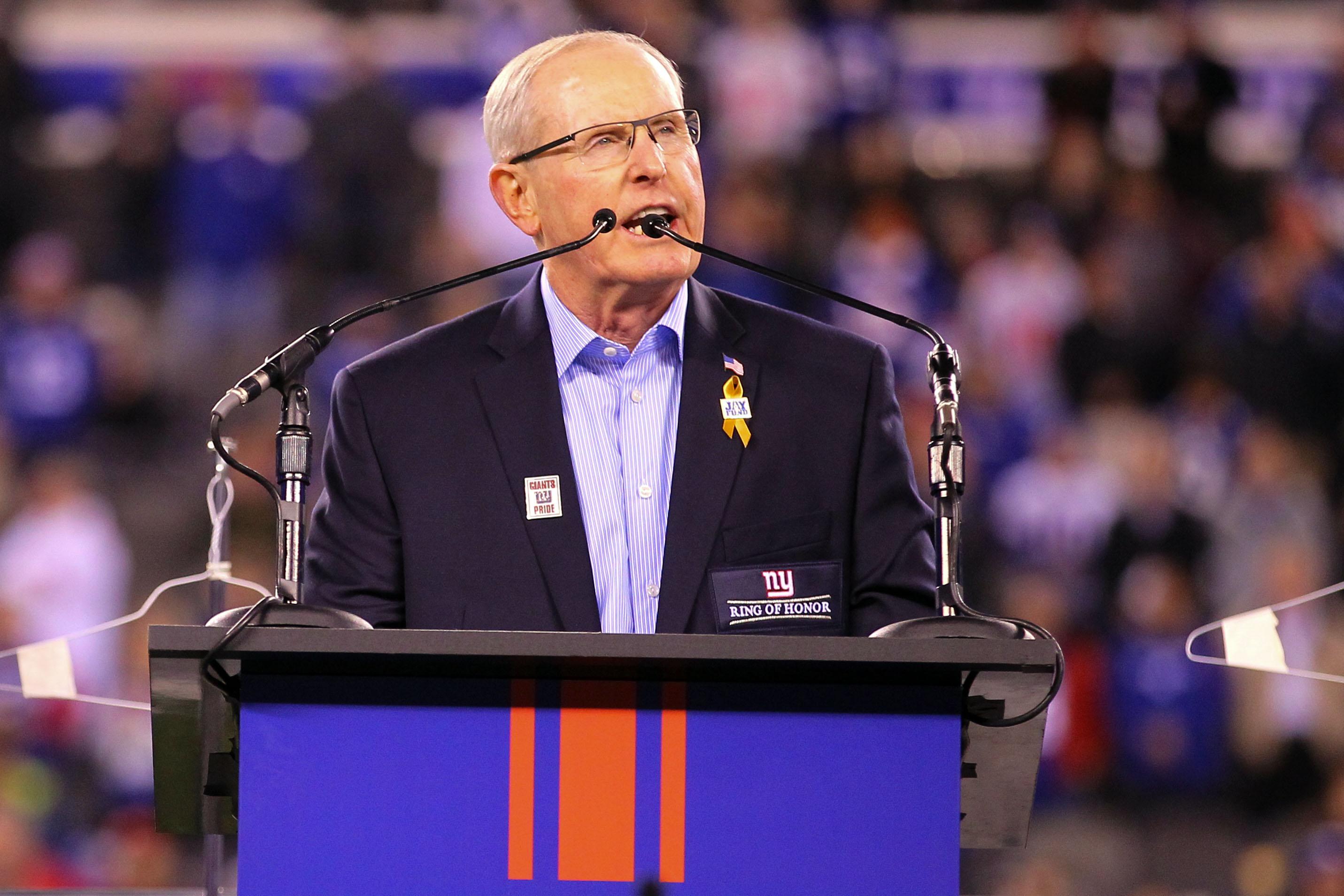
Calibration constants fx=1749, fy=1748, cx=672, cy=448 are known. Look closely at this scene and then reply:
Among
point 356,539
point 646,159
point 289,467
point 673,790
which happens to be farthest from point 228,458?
point 646,159

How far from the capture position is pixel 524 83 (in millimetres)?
2537

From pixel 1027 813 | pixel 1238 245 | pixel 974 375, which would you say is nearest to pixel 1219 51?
pixel 1238 245

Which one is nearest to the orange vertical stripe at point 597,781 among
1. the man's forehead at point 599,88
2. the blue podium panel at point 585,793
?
the blue podium panel at point 585,793

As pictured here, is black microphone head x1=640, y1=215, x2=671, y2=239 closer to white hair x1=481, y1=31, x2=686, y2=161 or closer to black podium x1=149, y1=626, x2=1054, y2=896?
white hair x1=481, y1=31, x2=686, y2=161

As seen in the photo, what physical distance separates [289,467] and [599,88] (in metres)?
0.84

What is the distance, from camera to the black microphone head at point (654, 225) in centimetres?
227

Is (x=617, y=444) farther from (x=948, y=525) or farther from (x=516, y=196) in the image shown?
(x=948, y=525)

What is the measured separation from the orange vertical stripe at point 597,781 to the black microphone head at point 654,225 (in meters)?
0.73

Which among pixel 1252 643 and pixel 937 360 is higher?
pixel 937 360

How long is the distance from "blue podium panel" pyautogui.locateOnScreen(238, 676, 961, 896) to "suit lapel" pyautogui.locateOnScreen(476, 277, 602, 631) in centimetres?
42

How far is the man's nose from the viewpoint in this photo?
239 centimetres

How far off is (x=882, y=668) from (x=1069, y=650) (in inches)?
159

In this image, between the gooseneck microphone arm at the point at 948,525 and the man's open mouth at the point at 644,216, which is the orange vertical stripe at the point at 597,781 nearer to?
the gooseneck microphone arm at the point at 948,525

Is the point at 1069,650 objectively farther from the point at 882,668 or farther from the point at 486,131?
the point at 882,668
